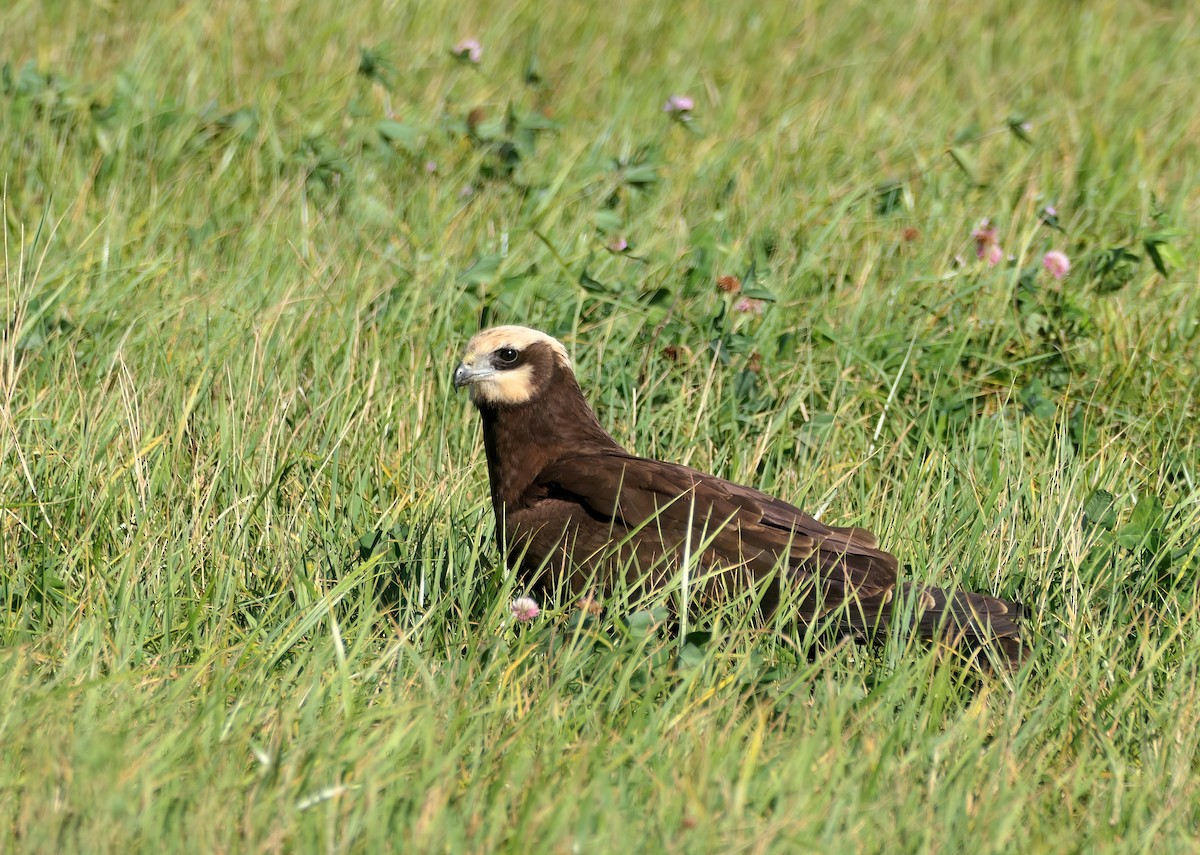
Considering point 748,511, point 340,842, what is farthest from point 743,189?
point 340,842

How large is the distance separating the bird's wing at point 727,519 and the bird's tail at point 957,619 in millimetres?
87

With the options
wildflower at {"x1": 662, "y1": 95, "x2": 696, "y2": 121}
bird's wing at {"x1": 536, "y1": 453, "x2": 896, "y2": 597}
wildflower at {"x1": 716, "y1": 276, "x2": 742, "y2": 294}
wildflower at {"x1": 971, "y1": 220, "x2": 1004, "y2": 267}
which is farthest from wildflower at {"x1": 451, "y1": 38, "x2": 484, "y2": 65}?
bird's wing at {"x1": 536, "y1": 453, "x2": 896, "y2": 597}

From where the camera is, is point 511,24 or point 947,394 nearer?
point 947,394

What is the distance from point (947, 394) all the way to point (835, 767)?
2.55 metres

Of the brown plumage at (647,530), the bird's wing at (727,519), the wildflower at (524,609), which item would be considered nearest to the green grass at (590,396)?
the wildflower at (524,609)

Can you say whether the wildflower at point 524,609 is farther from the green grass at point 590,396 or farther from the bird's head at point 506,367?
the bird's head at point 506,367

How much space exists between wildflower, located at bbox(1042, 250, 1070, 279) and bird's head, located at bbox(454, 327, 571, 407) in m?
2.21

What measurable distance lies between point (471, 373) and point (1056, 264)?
2.47 meters

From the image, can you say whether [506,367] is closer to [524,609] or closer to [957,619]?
[524,609]

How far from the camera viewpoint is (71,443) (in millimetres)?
4488

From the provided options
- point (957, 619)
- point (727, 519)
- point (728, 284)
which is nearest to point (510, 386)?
point (727, 519)

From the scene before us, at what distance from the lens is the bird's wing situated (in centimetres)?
394

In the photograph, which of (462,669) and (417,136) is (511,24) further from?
(462,669)

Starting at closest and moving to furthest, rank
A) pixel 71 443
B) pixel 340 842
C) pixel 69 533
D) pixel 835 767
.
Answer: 1. pixel 340 842
2. pixel 835 767
3. pixel 69 533
4. pixel 71 443
